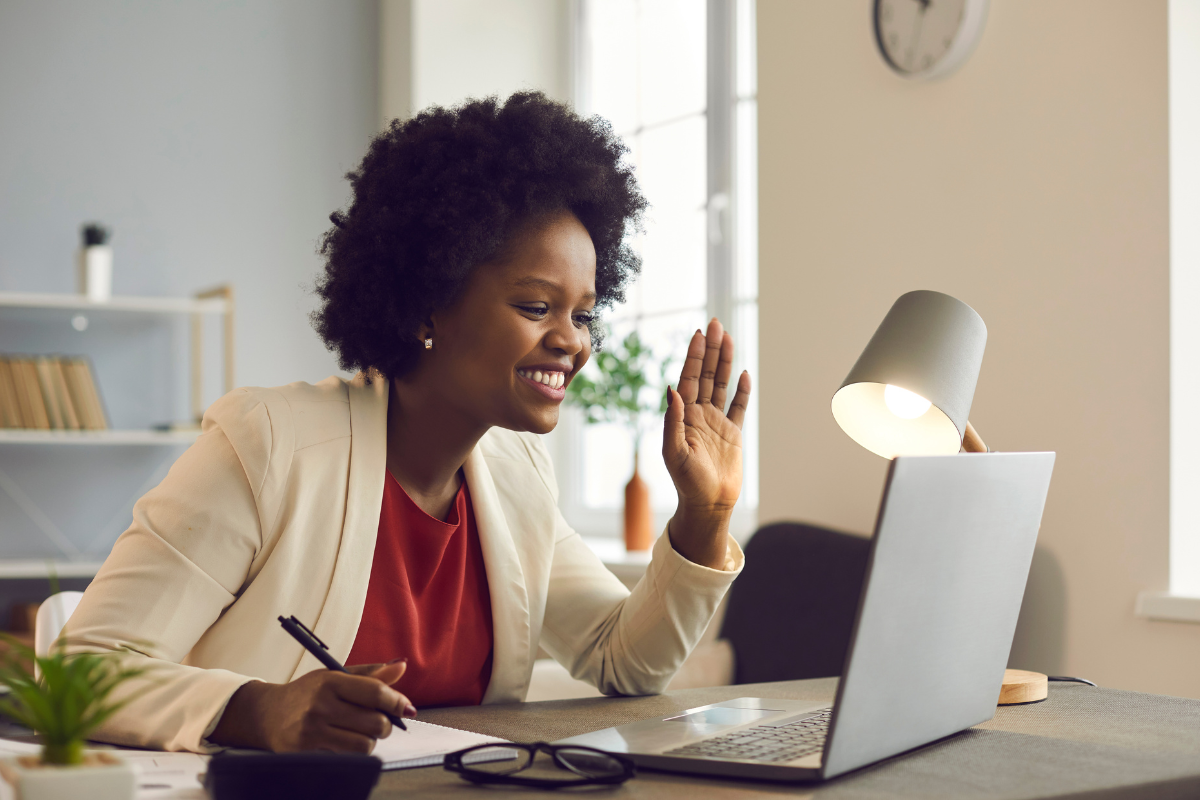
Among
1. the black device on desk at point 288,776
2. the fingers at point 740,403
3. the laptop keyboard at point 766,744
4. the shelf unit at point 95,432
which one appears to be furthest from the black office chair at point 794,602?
the shelf unit at point 95,432

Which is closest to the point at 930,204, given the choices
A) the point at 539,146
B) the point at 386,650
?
the point at 539,146

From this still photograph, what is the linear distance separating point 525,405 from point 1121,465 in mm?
1059

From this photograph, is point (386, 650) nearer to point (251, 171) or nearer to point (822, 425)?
point (822, 425)

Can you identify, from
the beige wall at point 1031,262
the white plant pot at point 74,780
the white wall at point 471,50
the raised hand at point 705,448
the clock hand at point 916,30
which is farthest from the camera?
the white wall at point 471,50

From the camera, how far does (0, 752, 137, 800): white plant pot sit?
574mm

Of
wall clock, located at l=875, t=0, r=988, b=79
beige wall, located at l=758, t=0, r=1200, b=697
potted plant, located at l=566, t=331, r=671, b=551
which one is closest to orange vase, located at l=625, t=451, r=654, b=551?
potted plant, located at l=566, t=331, r=671, b=551

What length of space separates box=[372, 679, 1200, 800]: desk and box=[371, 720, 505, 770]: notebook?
15 millimetres

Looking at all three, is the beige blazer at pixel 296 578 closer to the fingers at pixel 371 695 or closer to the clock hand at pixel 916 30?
the fingers at pixel 371 695

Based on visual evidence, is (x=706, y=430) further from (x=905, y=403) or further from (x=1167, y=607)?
(x=1167, y=607)

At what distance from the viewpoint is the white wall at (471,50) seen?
3.94 m

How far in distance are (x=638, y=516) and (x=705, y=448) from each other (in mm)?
1882

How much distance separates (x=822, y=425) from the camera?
244cm

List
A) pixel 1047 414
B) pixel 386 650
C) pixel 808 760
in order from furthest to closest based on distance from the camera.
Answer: pixel 1047 414
pixel 386 650
pixel 808 760

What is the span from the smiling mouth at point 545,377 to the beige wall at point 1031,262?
996mm
